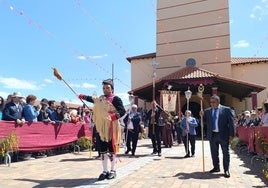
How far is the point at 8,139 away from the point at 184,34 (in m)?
24.3

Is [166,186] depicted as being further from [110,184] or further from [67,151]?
[67,151]

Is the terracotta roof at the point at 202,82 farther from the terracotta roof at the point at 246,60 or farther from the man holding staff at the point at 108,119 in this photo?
the man holding staff at the point at 108,119

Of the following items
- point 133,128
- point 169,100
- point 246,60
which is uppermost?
point 246,60

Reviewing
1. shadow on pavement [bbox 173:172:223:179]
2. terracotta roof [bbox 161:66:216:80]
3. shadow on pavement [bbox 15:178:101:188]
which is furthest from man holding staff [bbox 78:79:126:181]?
terracotta roof [bbox 161:66:216:80]

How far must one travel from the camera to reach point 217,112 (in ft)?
26.1

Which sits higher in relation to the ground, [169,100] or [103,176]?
[169,100]

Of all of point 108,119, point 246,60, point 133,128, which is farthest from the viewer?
point 246,60

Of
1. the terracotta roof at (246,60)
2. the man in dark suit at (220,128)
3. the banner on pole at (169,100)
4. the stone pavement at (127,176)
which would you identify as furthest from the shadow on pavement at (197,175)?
the terracotta roof at (246,60)

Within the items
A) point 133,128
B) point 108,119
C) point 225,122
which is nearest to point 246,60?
point 133,128

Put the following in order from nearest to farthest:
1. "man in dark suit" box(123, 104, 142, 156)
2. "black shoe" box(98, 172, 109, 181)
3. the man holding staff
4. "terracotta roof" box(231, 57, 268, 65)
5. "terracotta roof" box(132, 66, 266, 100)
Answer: "black shoe" box(98, 172, 109, 181) < the man holding staff < "man in dark suit" box(123, 104, 142, 156) < "terracotta roof" box(132, 66, 266, 100) < "terracotta roof" box(231, 57, 268, 65)

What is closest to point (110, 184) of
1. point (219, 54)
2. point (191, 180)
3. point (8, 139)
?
point (191, 180)

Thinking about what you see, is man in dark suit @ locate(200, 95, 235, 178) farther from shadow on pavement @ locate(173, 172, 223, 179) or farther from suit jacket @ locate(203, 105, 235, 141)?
shadow on pavement @ locate(173, 172, 223, 179)

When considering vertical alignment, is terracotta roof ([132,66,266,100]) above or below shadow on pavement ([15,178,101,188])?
above

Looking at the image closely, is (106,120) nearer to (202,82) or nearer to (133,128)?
(133,128)
